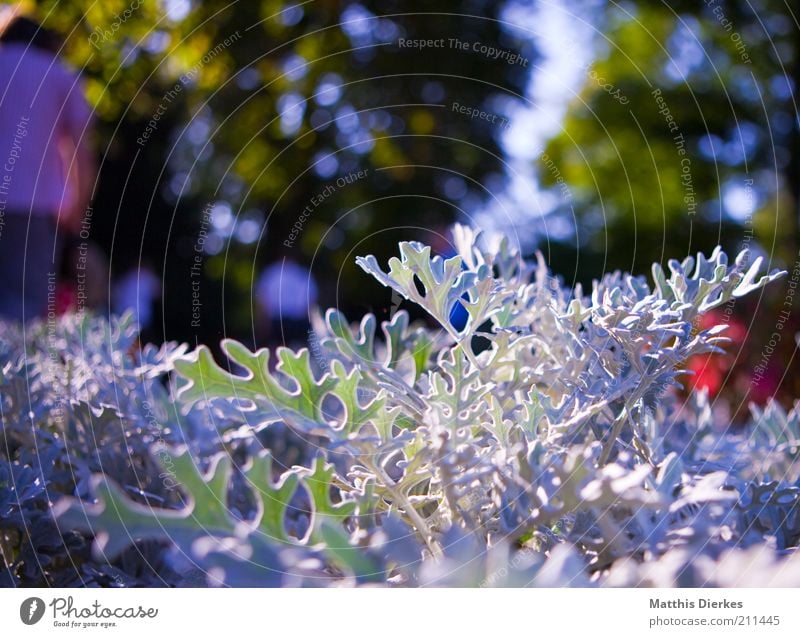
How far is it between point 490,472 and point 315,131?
19.0ft

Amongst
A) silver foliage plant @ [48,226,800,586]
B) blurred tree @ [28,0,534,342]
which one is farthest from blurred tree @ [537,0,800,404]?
silver foliage plant @ [48,226,800,586]

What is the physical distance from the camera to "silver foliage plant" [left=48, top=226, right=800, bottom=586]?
34.4 inches

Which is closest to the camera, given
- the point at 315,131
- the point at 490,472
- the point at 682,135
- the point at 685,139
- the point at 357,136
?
the point at 490,472

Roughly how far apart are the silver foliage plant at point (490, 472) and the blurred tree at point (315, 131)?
5.11 meters

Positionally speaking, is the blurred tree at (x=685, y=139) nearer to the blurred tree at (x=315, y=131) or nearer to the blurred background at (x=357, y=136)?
the blurred background at (x=357, y=136)

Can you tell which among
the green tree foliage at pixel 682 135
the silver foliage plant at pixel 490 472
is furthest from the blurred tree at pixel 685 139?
the silver foliage plant at pixel 490 472

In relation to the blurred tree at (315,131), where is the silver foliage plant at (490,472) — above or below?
below

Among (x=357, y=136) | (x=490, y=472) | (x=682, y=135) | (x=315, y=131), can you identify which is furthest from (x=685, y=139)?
(x=490, y=472)

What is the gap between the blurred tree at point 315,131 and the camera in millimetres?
6969

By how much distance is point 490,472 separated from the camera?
1.04 m

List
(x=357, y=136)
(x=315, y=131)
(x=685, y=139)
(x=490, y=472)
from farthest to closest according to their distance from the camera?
1. (x=685, y=139)
2. (x=357, y=136)
3. (x=315, y=131)
4. (x=490, y=472)

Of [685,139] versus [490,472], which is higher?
[685,139]

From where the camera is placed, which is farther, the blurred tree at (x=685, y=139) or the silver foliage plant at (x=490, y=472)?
the blurred tree at (x=685, y=139)

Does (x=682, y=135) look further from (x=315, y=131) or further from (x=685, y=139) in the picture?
(x=315, y=131)
